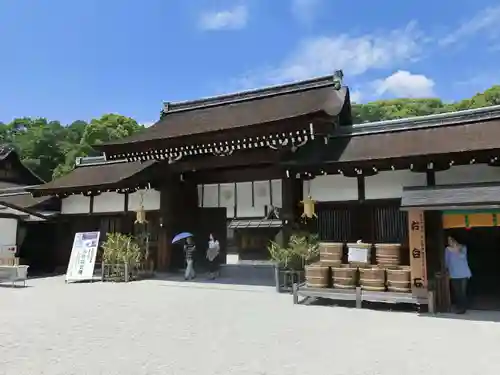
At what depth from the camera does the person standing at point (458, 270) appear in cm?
788

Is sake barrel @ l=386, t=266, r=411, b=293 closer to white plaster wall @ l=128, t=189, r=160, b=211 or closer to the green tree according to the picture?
white plaster wall @ l=128, t=189, r=160, b=211

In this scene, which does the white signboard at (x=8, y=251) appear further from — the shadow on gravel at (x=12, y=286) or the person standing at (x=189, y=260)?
the person standing at (x=189, y=260)

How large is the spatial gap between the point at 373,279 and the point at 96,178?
1122cm

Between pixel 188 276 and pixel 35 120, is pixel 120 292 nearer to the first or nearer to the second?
pixel 188 276

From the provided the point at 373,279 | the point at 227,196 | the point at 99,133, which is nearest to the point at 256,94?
the point at 227,196

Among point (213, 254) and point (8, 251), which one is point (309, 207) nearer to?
point (213, 254)

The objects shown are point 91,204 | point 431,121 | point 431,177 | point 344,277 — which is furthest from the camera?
point 91,204

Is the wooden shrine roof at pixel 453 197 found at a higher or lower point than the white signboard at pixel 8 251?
higher

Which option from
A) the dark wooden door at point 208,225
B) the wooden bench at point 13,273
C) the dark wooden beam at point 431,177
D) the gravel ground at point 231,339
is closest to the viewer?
the gravel ground at point 231,339

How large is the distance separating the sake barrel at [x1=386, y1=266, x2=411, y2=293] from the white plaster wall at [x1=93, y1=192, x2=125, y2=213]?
10024 millimetres

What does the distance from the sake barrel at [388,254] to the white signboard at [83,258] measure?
900 centimetres

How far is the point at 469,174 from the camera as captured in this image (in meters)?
9.49

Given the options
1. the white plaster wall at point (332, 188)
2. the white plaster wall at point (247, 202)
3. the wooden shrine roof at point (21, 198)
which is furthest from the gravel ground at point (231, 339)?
the wooden shrine roof at point (21, 198)

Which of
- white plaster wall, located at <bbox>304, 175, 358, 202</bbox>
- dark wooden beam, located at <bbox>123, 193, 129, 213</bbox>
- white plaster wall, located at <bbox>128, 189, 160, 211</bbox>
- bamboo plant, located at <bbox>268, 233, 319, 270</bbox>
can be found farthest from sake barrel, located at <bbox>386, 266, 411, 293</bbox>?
dark wooden beam, located at <bbox>123, 193, 129, 213</bbox>
